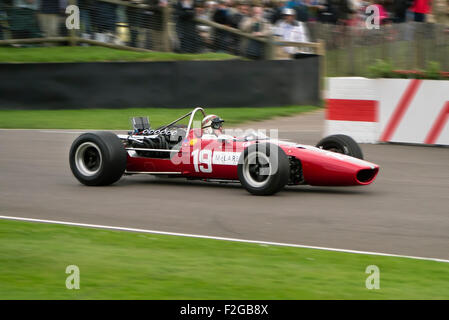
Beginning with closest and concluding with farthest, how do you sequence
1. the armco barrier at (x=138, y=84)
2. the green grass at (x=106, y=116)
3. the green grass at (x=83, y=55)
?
the green grass at (x=106, y=116) < the armco barrier at (x=138, y=84) < the green grass at (x=83, y=55)

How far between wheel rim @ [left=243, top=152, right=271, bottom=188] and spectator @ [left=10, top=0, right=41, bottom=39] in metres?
11.6

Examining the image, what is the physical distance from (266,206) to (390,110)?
539 centimetres

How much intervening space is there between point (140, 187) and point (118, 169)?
0.37m

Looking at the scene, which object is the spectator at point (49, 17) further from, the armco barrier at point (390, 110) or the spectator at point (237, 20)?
the armco barrier at point (390, 110)

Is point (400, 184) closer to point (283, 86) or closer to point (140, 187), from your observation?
point (140, 187)

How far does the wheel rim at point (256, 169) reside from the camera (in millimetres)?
8844

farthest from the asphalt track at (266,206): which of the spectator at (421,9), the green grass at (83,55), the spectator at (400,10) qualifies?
the green grass at (83,55)

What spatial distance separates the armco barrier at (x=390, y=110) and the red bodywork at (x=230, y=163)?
3837 millimetres

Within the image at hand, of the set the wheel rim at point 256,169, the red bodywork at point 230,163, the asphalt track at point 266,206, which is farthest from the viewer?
the red bodywork at point 230,163

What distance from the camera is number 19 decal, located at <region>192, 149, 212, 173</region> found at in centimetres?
948

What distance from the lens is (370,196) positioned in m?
9.15

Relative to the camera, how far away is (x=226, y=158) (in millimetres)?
9336

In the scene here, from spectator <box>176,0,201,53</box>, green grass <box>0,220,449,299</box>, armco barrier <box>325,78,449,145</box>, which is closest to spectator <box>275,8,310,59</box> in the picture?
spectator <box>176,0,201,53</box>
